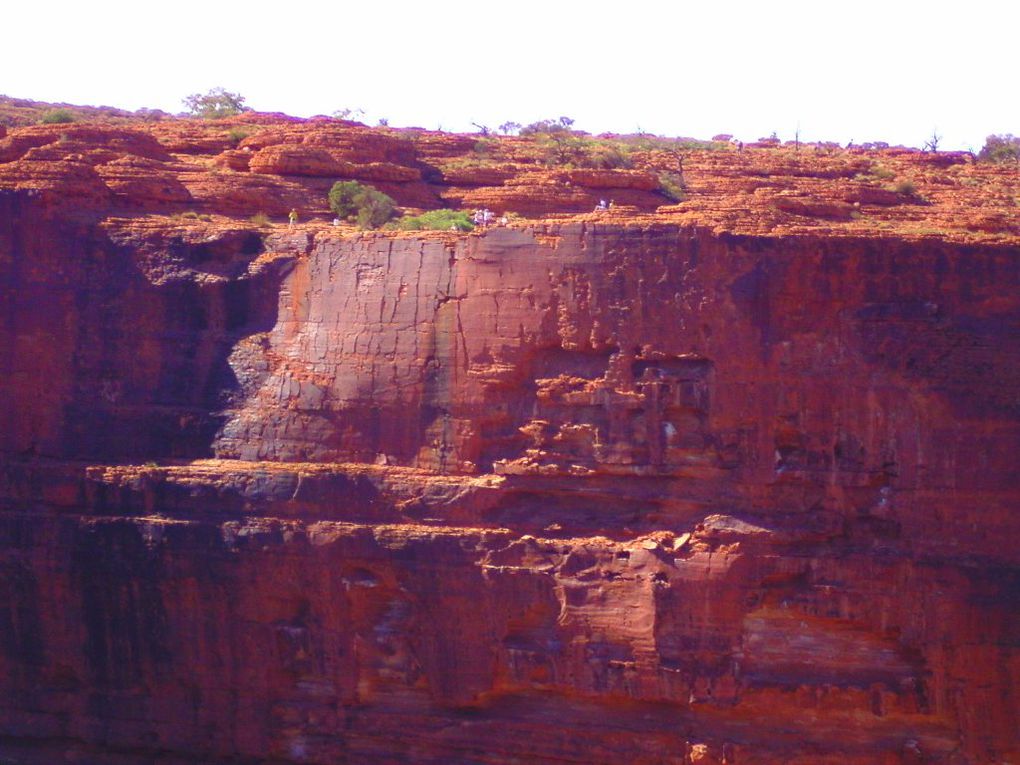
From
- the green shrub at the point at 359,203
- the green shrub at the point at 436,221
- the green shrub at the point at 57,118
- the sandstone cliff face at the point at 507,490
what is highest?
the green shrub at the point at 57,118

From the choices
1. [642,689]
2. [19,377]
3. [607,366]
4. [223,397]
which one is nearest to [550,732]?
[642,689]

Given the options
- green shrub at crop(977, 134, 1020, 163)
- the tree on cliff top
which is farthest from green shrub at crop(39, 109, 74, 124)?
green shrub at crop(977, 134, 1020, 163)

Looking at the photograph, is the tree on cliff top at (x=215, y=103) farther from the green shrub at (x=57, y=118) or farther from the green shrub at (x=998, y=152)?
the green shrub at (x=998, y=152)

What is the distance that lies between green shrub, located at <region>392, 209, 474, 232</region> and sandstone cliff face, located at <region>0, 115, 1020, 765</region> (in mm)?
2524

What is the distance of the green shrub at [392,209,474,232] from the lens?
728 inches

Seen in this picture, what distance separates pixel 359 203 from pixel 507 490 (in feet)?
23.5

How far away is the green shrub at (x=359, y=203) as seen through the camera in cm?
1962

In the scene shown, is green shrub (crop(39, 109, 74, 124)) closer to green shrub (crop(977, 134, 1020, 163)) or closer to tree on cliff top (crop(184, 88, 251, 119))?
tree on cliff top (crop(184, 88, 251, 119))

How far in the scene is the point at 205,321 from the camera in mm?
16312

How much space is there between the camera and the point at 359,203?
20.2 meters

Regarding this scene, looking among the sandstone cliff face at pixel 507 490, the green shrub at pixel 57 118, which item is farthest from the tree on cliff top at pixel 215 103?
the sandstone cliff face at pixel 507 490

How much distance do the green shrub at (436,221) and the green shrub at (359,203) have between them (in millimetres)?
306

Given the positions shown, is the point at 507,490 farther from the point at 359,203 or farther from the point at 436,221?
the point at 359,203

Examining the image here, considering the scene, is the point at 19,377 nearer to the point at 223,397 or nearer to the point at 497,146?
the point at 223,397
